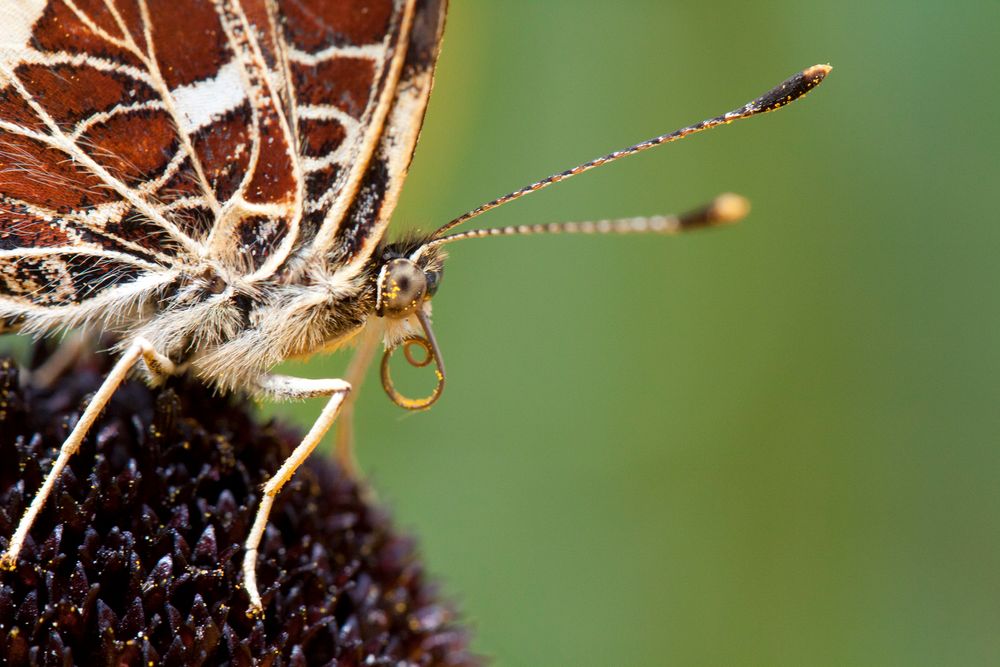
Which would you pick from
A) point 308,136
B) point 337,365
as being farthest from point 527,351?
point 308,136

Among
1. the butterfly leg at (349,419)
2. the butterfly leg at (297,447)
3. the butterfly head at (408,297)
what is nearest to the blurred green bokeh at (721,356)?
the butterfly leg at (349,419)

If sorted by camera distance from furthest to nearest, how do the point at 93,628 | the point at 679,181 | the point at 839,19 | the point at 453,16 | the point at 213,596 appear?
the point at 453,16
the point at 679,181
the point at 839,19
the point at 213,596
the point at 93,628

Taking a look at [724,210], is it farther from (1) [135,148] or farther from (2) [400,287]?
(1) [135,148]

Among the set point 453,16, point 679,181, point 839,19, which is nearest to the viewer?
point 839,19

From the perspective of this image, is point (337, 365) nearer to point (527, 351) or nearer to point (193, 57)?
point (527, 351)

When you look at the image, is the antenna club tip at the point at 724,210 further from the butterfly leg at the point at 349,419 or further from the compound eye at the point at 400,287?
the butterfly leg at the point at 349,419

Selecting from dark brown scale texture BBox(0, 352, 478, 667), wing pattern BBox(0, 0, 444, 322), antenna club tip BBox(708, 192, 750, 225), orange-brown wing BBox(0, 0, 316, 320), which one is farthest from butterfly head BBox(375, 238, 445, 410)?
antenna club tip BBox(708, 192, 750, 225)

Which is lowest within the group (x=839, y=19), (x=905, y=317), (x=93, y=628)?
(x=93, y=628)

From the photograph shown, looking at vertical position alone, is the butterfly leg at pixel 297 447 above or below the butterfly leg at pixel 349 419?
below
